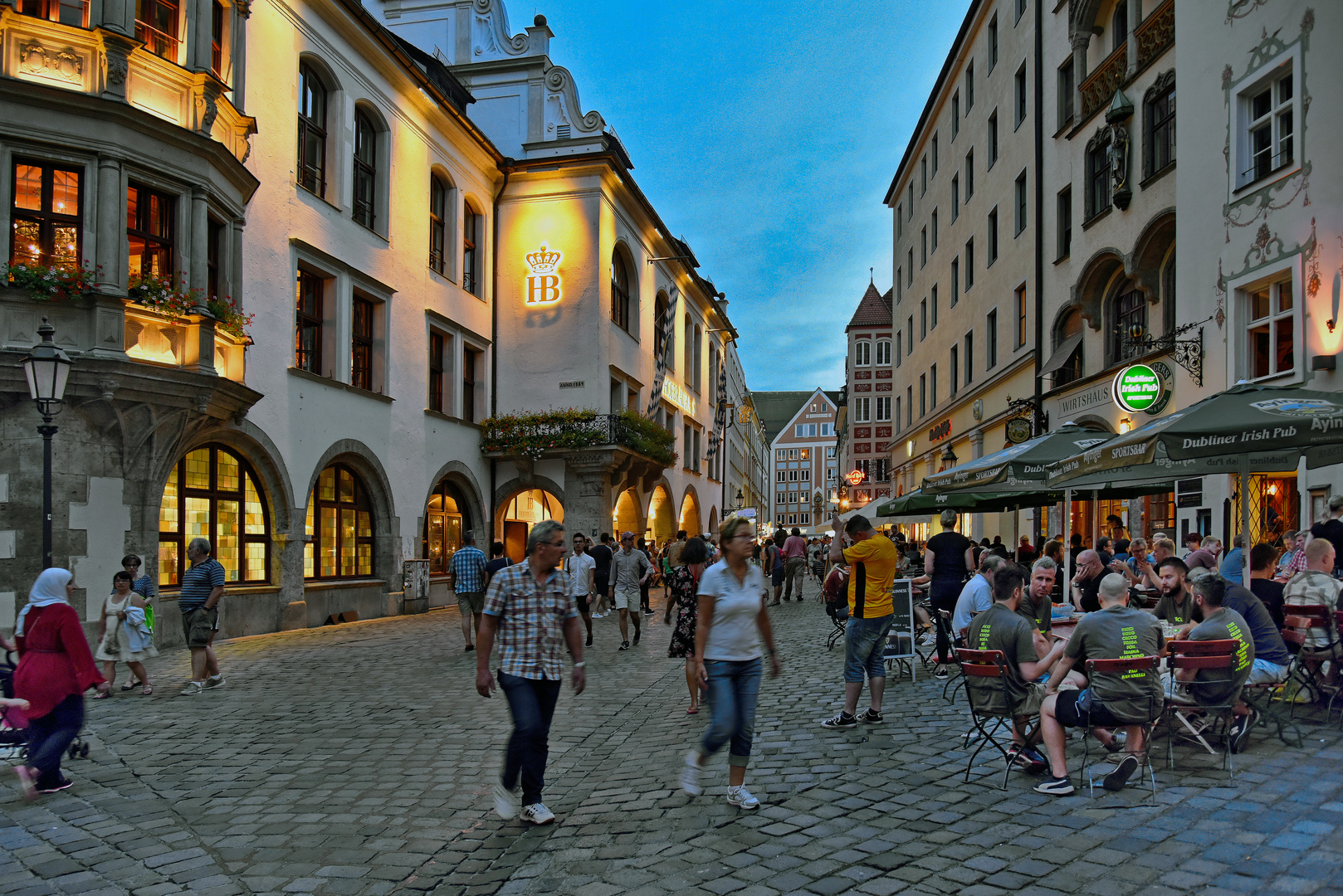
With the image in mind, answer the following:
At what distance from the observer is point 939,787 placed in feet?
20.3

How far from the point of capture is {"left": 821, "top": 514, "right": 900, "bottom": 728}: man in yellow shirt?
317 inches

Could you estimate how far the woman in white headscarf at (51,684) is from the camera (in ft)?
20.9

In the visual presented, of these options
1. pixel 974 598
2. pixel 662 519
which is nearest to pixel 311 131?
pixel 974 598

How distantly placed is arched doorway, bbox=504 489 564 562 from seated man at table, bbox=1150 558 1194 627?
21.4 metres

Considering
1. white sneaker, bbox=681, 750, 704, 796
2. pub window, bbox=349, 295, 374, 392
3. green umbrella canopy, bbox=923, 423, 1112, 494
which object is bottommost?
white sneaker, bbox=681, 750, 704, 796

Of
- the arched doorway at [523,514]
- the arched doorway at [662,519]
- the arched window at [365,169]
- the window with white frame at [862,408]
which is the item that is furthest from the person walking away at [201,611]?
the window with white frame at [862,408]

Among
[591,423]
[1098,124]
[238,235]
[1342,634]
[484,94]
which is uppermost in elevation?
[484,94]

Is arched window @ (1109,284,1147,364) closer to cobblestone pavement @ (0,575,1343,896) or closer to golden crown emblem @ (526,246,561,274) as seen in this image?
cobblestone pavement @ (0,575,1343,896)

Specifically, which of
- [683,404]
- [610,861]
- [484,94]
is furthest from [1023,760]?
[683,404]

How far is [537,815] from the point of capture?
5.63 m

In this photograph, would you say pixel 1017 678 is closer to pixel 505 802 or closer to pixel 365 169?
pixel 505 802

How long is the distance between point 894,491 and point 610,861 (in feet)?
143

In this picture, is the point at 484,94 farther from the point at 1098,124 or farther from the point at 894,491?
the point at 894,491

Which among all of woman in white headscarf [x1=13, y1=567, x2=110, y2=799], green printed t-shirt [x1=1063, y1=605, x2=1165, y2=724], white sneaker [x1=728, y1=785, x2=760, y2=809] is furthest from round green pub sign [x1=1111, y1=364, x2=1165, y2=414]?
woman in white headscarf [x1=13, y1=567, x2=110, y2=799]
